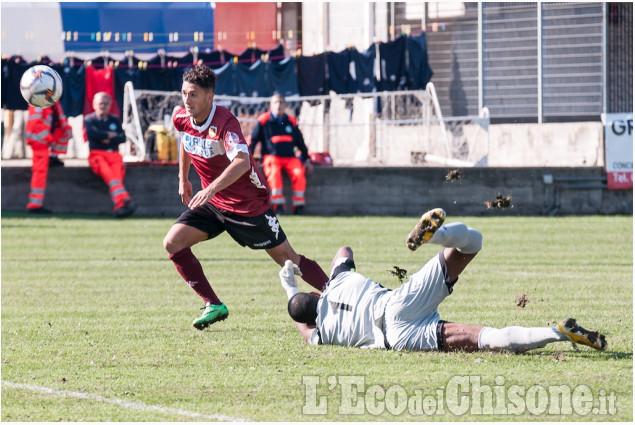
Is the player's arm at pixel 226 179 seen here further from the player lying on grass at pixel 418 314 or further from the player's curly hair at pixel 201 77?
the player lying on grass at pixel 418 314

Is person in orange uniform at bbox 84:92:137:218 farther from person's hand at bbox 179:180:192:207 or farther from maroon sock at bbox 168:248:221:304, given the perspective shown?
maroon sock at bbox 168:248:221:304

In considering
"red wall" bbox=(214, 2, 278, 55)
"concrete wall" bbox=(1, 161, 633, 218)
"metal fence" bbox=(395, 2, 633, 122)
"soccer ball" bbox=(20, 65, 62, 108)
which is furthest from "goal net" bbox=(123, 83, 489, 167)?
"soccer ball" bbox=(20, 65, 62, 108)

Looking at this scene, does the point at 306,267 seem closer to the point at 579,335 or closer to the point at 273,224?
the point at 273,224

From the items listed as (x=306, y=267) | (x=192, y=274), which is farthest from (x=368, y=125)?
(x=192, y=274)

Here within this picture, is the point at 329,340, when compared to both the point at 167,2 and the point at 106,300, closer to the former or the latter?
the point at 106,300

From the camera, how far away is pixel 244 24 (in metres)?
30.0

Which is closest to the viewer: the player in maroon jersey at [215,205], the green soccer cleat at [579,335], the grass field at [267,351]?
the grass field at [267,351]

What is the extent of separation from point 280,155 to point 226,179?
37.4ft

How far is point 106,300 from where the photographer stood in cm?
988

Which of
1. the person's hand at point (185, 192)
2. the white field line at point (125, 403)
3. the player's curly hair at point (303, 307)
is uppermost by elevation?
the person's hand at point (185, 192)

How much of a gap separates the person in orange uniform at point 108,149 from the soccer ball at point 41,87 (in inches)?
299

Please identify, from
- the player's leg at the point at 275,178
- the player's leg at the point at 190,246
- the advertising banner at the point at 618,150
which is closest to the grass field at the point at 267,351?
the player's leg at the point at 190,246

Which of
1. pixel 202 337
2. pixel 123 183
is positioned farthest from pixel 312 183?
pixel 202 337

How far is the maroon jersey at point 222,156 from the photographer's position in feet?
26.3
